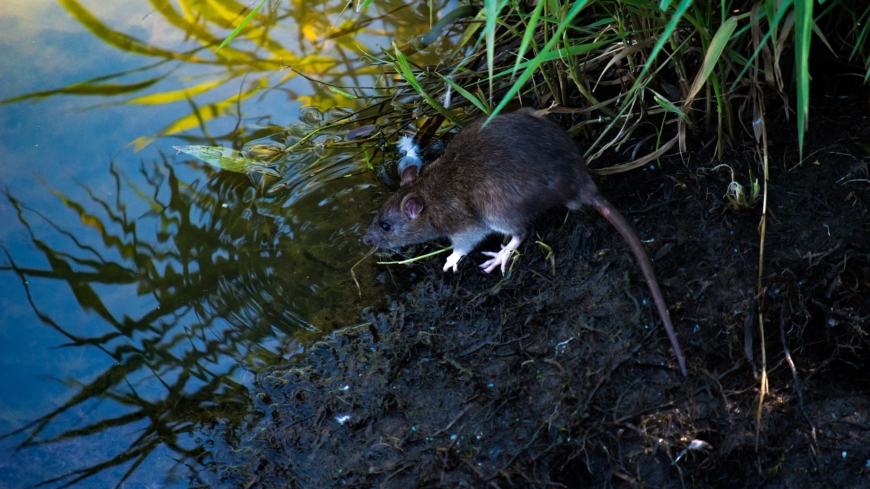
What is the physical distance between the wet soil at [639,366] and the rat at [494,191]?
17 cm

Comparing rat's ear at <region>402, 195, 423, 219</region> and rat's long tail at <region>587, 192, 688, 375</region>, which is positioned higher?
rat's ear at <region>402, 195, 423, 219</region>

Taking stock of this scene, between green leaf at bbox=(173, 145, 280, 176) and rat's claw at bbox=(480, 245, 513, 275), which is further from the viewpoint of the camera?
green leaf at bbox=(173, 145, 280, 176)

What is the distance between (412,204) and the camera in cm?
388

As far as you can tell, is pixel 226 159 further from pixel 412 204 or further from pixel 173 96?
pixel 412 204

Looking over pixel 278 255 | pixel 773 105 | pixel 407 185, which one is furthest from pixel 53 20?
pixel 773 105

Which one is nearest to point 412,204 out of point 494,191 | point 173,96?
point 494,191

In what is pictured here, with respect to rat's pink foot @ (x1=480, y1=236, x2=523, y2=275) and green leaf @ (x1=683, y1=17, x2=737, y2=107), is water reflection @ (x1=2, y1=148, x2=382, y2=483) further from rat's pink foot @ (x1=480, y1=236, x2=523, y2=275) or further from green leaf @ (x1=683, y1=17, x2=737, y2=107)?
green leaf @ (x1=683, y1=17, x2=737, y2=107)

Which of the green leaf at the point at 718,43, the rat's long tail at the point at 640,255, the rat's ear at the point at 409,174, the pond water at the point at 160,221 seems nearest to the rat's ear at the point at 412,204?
the rat's ear at the point at 409,174

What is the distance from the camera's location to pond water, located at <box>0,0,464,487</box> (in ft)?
11.8

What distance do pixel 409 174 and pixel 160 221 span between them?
5.24 ft

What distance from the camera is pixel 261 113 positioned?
490 cm

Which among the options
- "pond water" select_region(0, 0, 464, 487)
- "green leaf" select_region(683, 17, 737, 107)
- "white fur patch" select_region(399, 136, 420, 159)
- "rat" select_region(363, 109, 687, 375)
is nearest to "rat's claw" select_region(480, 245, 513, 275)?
"rat" select_region(363, 109, 687, 375)

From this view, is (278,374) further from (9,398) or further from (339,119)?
(339,119)

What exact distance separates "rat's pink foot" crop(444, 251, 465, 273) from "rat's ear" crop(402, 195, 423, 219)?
1.07ft
